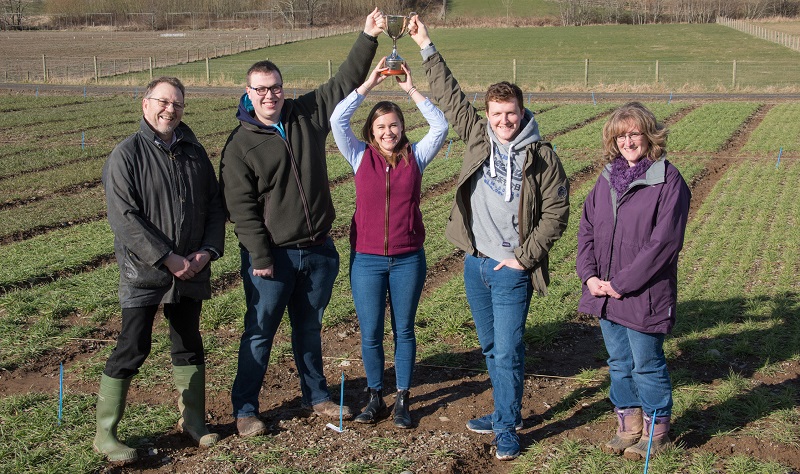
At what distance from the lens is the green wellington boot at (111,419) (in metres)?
4.53

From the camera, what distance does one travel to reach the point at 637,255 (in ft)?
14.3

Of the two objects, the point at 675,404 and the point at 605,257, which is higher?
the point at 605,257

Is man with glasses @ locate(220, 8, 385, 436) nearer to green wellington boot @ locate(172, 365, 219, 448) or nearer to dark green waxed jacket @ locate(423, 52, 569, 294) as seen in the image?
green wellington boot @ locate(172, 365, 219, 448)

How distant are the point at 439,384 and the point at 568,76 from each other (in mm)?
38546

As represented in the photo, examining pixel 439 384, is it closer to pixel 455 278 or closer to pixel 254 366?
pixel 254 366

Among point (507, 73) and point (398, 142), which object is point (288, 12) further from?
point (398, 142)

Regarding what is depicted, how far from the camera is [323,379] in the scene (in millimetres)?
5219

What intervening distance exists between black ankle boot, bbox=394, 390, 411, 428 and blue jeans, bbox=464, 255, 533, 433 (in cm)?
55

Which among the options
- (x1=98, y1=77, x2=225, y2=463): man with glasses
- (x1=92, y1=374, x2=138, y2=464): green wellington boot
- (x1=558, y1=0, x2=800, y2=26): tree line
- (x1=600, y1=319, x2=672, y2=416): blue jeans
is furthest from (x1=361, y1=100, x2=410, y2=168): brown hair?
(x1=558, y1=0, x2=800, y2=26): tree line

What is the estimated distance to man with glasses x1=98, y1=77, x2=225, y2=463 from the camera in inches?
173

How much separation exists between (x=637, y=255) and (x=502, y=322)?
0.81 meters

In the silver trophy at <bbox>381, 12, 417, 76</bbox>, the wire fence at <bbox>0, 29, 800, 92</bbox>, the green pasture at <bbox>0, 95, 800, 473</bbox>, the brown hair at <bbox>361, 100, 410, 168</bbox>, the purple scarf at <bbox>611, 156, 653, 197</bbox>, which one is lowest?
the green pasture at <bbox>0, 95, 800, 473</bbox>

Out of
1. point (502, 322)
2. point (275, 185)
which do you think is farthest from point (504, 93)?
point (275, 185)

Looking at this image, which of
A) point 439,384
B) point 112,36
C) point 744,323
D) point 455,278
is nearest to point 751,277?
point 744,323
